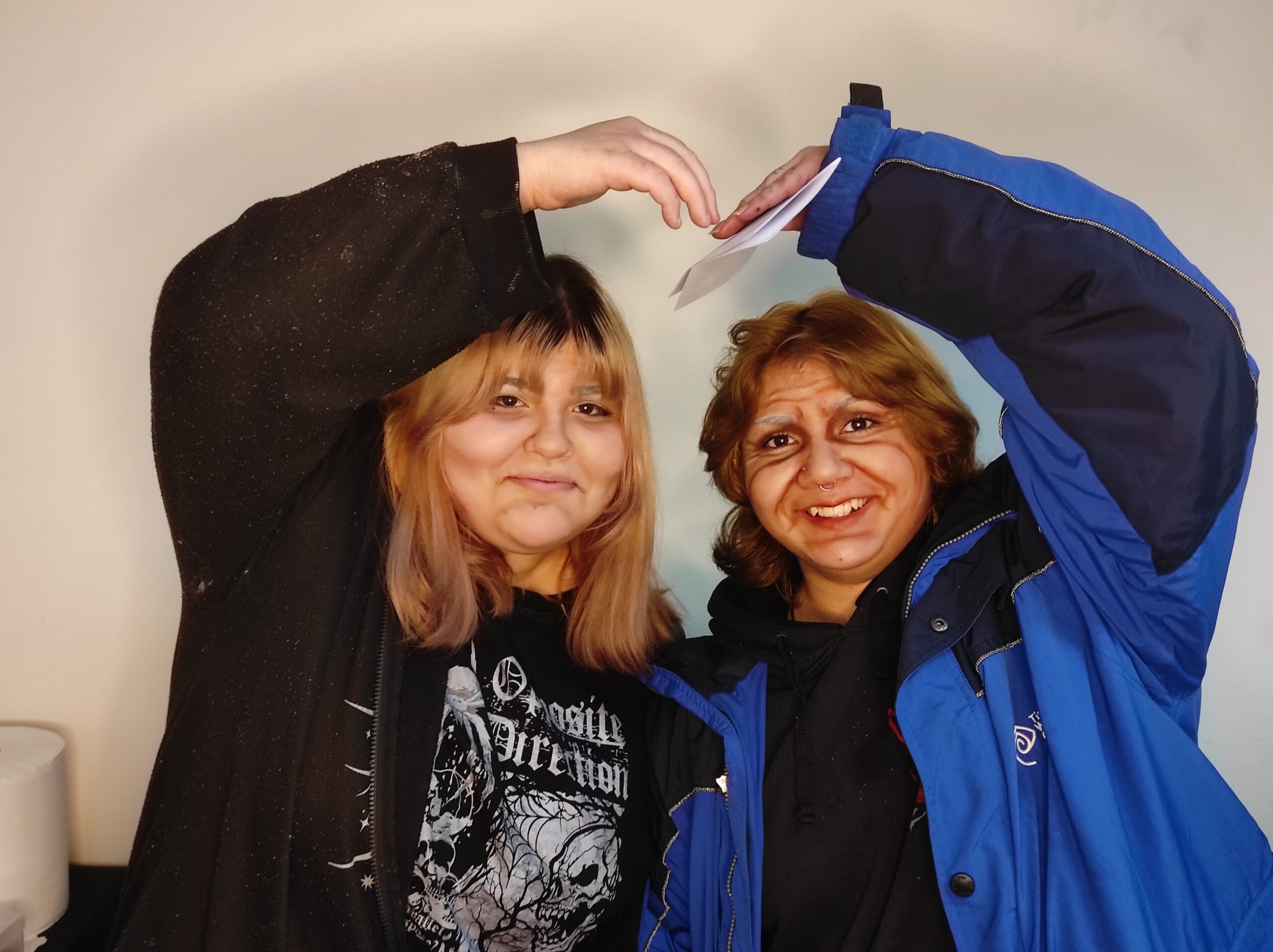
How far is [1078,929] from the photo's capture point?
1145 mm

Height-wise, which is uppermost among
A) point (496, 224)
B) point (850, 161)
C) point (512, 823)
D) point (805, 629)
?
point (850, 161)

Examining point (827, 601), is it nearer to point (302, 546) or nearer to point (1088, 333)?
point (1088, 333)

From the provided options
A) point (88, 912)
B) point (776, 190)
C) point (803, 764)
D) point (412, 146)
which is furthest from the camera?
point (412, 146)

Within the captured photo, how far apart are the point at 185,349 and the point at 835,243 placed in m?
0.70

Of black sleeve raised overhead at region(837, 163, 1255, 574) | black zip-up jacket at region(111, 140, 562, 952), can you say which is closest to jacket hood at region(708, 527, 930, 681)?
black sleeve raised overhead at region(837, 163, 1255, 574)

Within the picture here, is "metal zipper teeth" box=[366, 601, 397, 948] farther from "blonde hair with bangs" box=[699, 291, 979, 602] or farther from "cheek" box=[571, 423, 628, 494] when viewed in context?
"blonde hair with bangs" box=[699, 291, 979, 602]

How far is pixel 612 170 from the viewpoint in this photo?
3.40 feet

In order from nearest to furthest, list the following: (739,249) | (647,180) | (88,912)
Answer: (739,249) → (647,180) → (88,912)

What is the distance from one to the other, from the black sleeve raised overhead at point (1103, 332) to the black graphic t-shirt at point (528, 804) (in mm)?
708

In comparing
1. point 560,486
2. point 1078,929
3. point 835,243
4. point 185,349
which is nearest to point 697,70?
point 835,243

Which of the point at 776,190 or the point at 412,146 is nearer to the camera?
the point at 776,190

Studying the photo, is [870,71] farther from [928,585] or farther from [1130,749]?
[1130,749]

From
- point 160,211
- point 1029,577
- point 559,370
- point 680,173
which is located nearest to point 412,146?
point 160,211

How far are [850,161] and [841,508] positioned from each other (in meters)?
0.50
